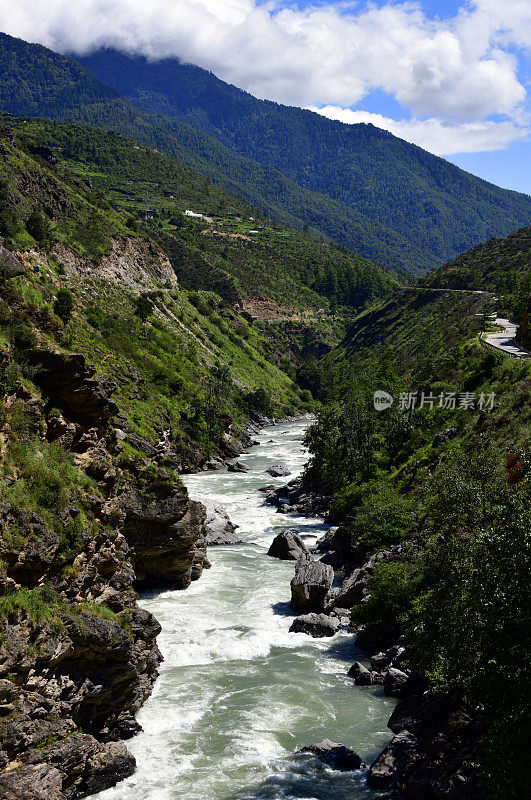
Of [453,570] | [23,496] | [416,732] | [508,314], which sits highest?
[508,314]

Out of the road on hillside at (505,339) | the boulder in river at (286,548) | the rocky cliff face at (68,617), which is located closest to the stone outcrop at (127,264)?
the boulder in river at (286,548)

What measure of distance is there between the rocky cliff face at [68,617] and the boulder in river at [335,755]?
701cm

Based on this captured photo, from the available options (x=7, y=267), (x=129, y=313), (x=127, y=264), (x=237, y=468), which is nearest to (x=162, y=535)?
(x=7, y=267)

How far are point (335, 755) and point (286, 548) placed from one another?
81.0 ft

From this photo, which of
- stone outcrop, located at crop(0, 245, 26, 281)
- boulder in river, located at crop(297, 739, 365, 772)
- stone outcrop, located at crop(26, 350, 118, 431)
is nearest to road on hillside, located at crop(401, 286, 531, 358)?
stone outcrop, located at crop(26, 350, 118, 431)

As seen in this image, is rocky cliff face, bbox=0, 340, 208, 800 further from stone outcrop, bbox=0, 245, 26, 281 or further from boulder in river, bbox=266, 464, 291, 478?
boulder in river, bbox=266, 464, 291, 478

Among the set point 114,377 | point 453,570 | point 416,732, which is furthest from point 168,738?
point 114,377

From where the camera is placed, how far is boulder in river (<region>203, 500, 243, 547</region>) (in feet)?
164

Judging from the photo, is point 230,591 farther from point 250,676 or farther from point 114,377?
point 114,377

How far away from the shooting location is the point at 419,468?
51656 millimetres

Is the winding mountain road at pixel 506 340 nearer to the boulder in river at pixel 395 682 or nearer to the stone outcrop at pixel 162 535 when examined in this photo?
the stone outcrop at pixel 162 535

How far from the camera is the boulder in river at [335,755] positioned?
2152 cm

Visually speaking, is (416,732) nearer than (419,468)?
Yes

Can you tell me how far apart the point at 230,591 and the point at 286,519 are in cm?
2010
